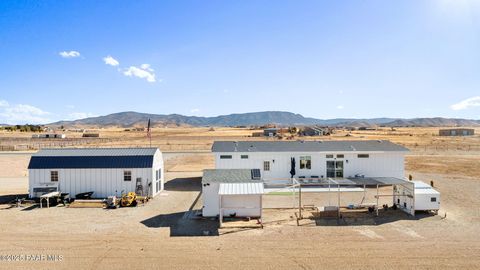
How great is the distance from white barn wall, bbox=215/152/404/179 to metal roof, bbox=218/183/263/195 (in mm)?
10217

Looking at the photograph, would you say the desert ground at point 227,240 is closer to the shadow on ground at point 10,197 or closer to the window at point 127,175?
the shadow on ground at point 10,197

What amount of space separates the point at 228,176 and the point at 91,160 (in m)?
11.3

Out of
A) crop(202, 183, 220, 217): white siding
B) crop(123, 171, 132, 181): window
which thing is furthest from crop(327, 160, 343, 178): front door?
crop(123, 171, 132, 181): window

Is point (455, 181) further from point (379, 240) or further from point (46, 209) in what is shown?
point (46, 209)

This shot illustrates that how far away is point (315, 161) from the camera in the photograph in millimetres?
30938

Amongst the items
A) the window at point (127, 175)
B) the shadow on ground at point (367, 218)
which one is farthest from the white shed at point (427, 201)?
the window at point (127, 175)

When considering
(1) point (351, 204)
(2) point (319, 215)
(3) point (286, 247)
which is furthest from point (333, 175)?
(3) point (286, 247)

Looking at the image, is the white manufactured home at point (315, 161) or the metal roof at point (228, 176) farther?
the white manufactured home at point (315, 161)

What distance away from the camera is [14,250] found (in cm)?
1511

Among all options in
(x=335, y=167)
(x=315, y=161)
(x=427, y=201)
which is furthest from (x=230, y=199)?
(x=335, y=167)

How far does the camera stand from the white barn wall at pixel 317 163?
3064 cm

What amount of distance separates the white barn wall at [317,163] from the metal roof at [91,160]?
6.96 metres

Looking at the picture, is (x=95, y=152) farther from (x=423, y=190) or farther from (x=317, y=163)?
(x=423, y=190)

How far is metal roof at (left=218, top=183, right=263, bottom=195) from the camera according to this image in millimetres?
19109
